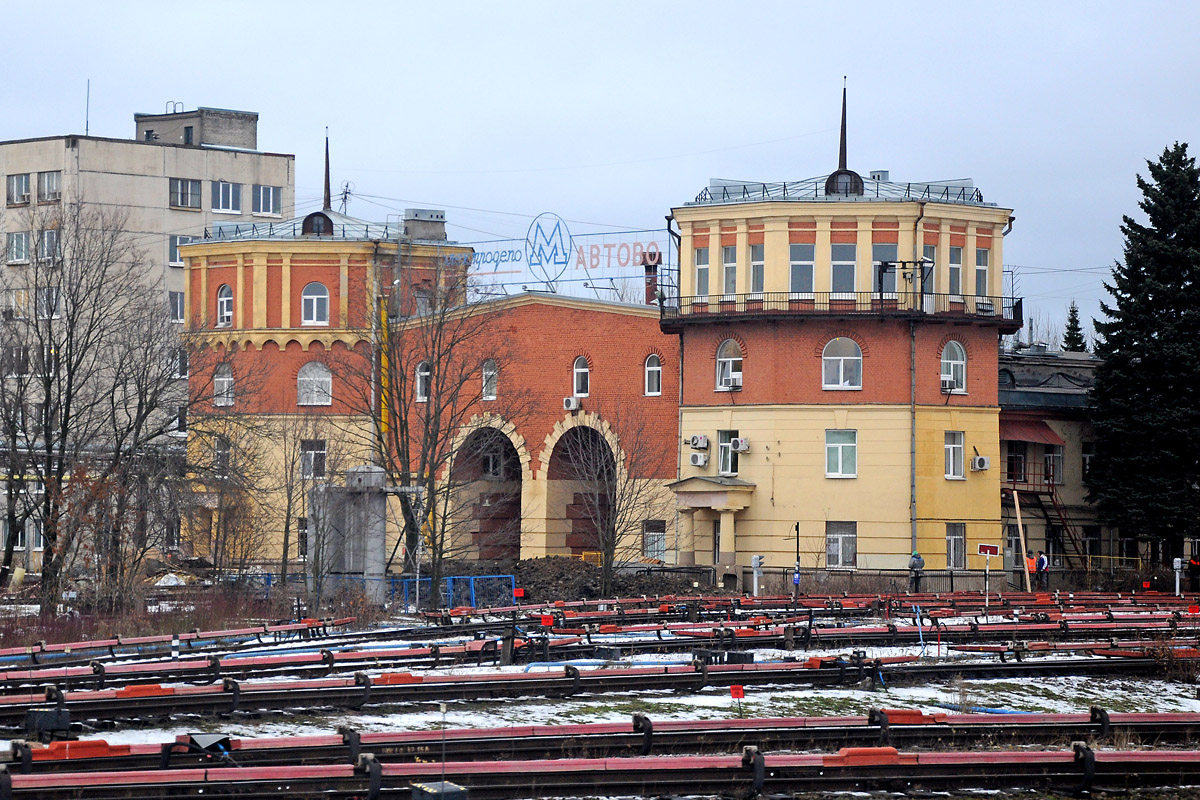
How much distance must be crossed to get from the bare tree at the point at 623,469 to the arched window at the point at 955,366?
9.44 m

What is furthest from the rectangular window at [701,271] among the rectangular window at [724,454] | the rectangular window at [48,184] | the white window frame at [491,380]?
the rectangular window at [48,184]

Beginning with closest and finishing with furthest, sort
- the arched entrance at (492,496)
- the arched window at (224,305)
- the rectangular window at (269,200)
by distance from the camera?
1. the arched entrance at (492,496)
2. the arched window at (224,305)
3. the rectangular window at (269,200)

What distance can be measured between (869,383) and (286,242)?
2356 centimetres

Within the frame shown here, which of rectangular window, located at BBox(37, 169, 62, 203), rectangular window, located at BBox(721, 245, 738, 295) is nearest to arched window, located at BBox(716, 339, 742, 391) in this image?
rectangular window, located at BBox(721, 245, 738, 295)

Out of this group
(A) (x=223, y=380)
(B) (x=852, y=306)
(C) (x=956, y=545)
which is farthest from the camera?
(A) (x=223, y=380)

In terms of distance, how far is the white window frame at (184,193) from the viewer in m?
78.4

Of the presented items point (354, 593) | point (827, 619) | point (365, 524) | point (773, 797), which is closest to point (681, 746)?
point (773, 797)

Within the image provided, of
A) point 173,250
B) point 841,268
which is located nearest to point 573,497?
point 841,268

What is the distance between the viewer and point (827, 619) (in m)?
35.7

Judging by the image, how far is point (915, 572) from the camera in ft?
151

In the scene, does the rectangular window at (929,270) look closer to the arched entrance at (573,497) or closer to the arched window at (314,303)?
the arched entrance at (573,497)

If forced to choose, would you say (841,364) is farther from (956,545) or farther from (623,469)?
(623,469)

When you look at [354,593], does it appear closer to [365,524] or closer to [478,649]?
[365,524]

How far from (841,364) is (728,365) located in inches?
145
